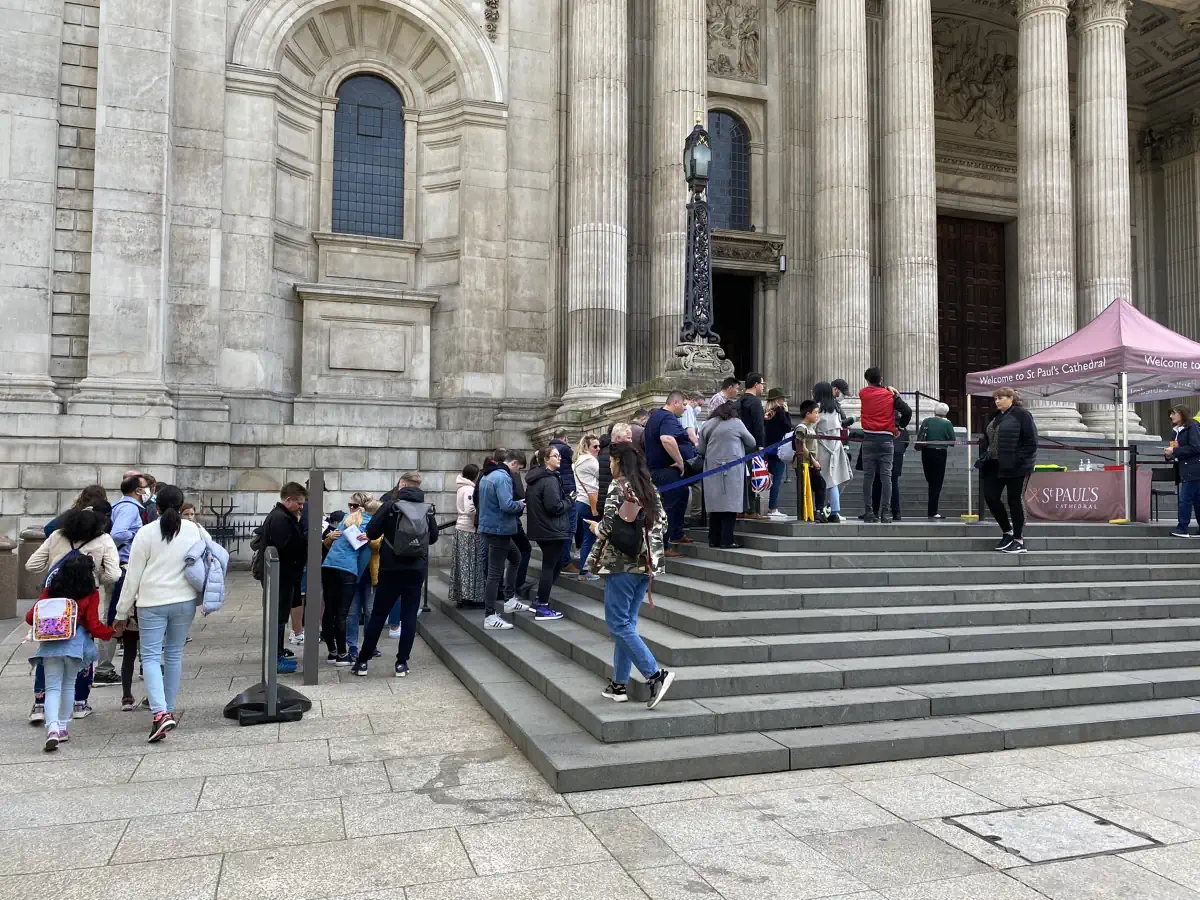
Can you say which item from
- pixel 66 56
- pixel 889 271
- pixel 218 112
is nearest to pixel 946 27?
pixel 889 271

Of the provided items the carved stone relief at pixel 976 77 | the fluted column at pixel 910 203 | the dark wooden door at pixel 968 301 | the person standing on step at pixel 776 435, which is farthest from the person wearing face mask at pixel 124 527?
the carved stone relief at pixel 976 77

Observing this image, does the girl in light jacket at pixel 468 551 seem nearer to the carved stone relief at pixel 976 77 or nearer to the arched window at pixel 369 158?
the arched window at pixel 369 158

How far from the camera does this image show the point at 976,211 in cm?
2489

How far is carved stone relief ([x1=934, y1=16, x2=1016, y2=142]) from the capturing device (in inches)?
984

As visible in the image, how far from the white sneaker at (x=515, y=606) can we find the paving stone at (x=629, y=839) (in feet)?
16.4

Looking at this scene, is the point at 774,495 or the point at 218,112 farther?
the point at 218,112

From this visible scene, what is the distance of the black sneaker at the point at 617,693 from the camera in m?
6.68

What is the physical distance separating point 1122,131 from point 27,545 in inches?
916

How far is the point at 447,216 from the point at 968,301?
14.3m

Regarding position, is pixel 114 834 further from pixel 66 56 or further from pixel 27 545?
pixel 66 56

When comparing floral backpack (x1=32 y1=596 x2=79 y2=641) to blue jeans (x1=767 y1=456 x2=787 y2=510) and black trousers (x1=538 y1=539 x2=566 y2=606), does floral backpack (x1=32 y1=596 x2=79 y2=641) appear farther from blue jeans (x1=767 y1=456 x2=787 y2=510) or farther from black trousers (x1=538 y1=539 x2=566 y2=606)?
blue jeans (x1=767 y1=456 x2=787 y2=510)

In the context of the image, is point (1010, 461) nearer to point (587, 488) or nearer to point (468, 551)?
point (587, 488)

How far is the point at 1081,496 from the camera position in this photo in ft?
41.5

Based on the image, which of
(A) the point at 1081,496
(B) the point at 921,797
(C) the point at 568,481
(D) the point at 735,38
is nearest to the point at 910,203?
(D) the point at 735,38
